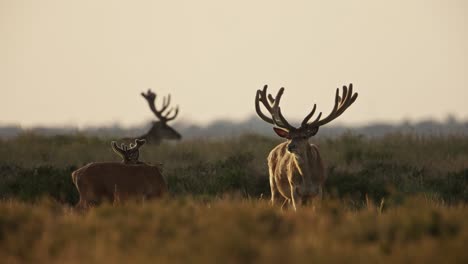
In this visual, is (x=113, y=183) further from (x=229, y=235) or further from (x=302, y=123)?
(x=229, y=235)

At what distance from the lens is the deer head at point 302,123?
12969 mm

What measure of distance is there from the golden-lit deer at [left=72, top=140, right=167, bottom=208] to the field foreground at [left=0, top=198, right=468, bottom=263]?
8.52 ft

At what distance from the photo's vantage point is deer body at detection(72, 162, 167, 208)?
506 inches

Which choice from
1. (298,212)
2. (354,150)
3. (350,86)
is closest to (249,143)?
(354,150)

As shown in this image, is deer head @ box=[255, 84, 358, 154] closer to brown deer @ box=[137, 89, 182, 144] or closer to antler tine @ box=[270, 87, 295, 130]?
antler tine @ box=[270, 87, 295, 130]

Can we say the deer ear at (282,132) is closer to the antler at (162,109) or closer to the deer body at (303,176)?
the deer body at (303,176)

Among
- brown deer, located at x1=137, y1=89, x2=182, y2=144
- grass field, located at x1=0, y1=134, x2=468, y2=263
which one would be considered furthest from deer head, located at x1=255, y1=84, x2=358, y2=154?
brown deer, located at x1=137, y1=89, x2=182, y2=144

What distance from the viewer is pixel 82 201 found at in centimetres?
1277

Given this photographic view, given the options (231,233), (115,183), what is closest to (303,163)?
(115,183)

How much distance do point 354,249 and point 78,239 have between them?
244 centimetres

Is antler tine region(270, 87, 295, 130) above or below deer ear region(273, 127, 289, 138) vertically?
above

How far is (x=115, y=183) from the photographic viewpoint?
12914 mm

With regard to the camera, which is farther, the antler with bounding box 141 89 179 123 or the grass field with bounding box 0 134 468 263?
the antler with bounding box 141 89 179 123

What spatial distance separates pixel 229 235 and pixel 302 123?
5504 millimetres
